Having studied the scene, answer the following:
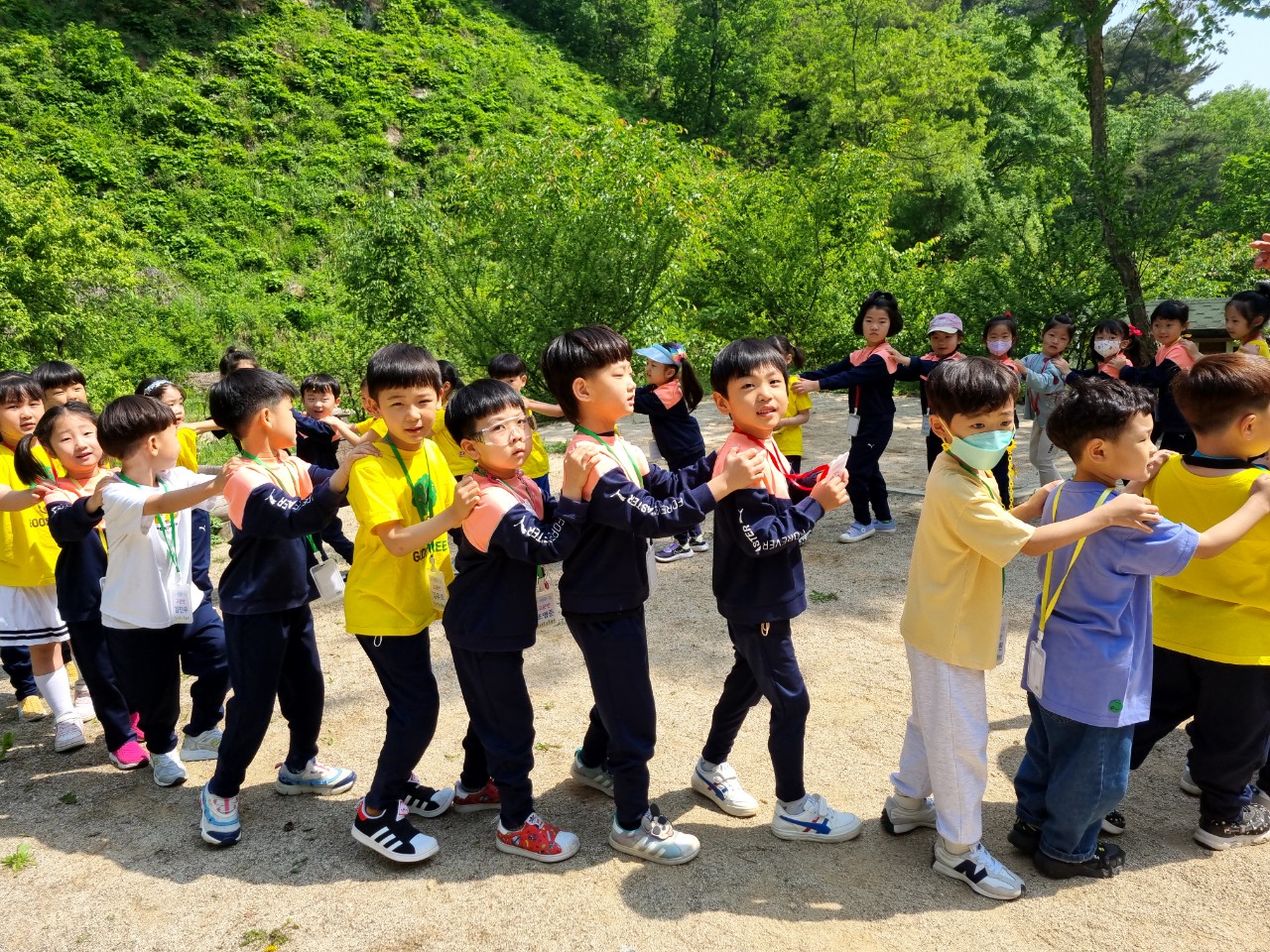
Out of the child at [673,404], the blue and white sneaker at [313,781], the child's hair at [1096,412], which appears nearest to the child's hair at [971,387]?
the child's hair at [1096,412]

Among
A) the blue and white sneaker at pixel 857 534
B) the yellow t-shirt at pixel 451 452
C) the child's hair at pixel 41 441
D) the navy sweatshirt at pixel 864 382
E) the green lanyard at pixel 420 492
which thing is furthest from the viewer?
the blue and white sneaker at pixel 857 534

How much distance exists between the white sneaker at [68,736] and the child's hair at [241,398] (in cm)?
196

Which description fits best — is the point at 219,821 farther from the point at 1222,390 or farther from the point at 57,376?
the point at 1222,390

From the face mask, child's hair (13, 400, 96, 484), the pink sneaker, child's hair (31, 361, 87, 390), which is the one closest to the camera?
child's hair (13, 400, 96, 484)

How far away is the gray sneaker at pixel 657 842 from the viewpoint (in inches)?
114

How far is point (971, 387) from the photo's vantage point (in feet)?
8.29

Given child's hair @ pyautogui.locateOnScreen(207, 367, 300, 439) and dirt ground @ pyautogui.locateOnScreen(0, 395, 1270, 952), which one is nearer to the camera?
dirt ground @ pyautogui.locateOnScreen(0, 395, 1270, 952)

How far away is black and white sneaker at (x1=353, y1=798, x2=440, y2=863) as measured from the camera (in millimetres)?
2916

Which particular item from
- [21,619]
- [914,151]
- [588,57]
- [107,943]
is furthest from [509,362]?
[588,57]

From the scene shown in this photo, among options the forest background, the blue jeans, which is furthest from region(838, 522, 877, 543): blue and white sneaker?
the forest background

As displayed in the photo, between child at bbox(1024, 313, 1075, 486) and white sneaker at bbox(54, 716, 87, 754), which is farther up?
child at bbox(1024, 313, 1075, 486)

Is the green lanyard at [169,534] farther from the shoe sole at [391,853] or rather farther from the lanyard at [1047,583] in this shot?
the lanyard at [1047,583]

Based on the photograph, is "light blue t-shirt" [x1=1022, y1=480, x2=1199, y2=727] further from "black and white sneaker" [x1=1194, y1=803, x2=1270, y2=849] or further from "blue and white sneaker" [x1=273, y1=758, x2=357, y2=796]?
"blue and white sneaker" [x1=273, y1=758, x2=357, y2=796]

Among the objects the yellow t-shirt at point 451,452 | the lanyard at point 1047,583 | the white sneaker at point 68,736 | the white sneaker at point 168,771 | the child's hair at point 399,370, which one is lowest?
the white sneaker at point 68,736
